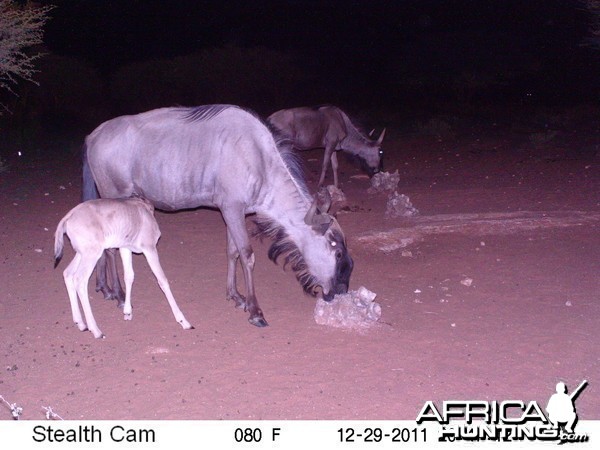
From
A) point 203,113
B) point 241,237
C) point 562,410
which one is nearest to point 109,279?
point 241,237

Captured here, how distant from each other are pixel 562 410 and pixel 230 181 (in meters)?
3.83

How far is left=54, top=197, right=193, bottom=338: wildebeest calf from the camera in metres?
6.02

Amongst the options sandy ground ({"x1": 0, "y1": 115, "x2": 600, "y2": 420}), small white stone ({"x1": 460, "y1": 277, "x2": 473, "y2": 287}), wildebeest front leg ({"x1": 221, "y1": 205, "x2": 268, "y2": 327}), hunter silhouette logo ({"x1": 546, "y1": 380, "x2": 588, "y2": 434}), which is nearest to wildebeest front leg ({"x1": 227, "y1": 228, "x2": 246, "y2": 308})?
sandy ground ({"x1": 0, "y1": 115, "x2": 600, "y2": 420})

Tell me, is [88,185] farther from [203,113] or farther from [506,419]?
[506,419]

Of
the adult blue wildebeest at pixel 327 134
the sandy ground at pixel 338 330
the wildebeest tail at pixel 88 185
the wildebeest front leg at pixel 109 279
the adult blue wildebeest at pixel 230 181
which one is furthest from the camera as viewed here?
the adult blue wildebeest at pixel 327 134

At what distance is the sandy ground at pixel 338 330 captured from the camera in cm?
505

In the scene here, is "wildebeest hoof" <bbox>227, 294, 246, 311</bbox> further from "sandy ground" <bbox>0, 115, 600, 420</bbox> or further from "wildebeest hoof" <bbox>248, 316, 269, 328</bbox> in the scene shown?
"wildebeest hoof" <bbox>248, 316, 269, 328</bbox>

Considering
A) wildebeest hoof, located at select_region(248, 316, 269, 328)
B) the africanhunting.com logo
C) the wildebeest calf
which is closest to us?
the africanhunting.com logo

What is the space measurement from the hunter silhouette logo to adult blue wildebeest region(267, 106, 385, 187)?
906 centimetres

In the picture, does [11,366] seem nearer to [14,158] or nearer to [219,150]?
[219,150]

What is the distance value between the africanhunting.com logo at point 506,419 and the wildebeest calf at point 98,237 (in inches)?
111

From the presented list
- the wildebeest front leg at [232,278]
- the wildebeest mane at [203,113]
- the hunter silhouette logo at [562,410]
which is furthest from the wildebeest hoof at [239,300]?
the hunter silhouette logo at [562,410]

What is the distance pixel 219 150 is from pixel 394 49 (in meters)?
44.1

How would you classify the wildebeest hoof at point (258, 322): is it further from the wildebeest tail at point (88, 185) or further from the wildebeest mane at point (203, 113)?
the wildebeest tail at point (88, 185)
